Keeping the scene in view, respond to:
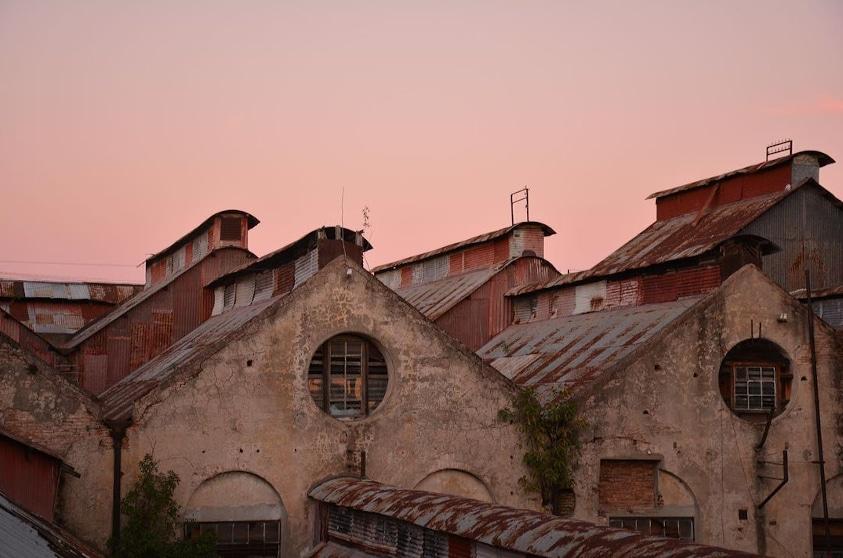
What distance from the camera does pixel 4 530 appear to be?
14.1 m

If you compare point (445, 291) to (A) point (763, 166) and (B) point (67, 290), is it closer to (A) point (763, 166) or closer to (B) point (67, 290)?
(A) point (763, 166)

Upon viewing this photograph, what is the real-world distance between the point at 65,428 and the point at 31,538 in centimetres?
674

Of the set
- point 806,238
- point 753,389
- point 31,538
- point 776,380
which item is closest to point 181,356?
Answer: point 31,538

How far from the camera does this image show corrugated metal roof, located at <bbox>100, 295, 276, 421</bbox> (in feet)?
76.7

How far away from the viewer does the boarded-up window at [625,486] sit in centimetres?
2548

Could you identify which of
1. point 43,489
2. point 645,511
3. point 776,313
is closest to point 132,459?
point 43,489

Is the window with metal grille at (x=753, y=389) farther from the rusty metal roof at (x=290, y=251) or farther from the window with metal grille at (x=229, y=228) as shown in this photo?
the window with metal grille at (x=229, y=228)

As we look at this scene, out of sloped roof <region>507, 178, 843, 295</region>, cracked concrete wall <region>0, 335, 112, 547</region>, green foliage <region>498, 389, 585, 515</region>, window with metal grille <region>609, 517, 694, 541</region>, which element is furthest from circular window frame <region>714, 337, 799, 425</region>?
cracked concrete wall <region>0, 335, 112, 547</region>

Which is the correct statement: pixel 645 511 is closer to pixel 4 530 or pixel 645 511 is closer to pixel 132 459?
pixel 132 459

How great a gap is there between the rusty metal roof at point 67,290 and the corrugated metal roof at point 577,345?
27.4 meters

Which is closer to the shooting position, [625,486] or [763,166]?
[625,486]

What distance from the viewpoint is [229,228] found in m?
42.2

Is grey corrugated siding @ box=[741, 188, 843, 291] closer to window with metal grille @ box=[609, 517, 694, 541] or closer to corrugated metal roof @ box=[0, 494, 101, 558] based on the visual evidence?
window with metal grille @ box=[609, 517, 694, 541]

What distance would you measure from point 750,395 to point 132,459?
14212 mm
